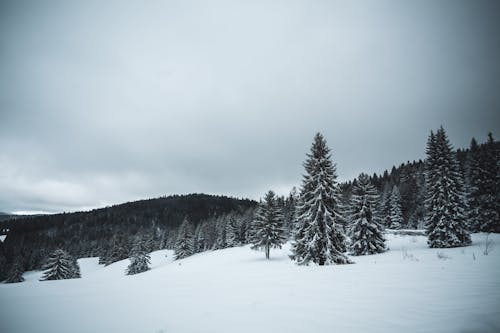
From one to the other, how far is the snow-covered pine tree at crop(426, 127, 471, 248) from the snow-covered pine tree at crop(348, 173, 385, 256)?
461 cm

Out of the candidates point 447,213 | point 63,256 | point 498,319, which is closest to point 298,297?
point 498,319

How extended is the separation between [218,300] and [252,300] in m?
1.28

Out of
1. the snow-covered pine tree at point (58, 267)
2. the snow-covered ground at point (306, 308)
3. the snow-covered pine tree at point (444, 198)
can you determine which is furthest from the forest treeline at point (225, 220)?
the snow-covered pine tree at point (58, 267)

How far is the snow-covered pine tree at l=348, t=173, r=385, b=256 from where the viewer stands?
76.9 ft

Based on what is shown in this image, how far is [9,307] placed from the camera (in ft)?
27.2

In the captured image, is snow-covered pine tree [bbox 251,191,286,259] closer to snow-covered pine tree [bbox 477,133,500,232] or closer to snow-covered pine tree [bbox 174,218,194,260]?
snow-covered pine tree [bbox 477,133,500,232]

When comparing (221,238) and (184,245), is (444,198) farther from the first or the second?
(184,245)

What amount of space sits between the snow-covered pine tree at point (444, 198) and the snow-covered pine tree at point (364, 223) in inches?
182

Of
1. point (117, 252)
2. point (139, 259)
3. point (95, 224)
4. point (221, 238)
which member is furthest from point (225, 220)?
point (95, 224)

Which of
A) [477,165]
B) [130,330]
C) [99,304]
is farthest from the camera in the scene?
[477,165]

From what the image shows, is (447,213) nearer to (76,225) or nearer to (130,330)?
(130,330)

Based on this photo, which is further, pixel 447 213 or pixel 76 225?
pixel 76 225

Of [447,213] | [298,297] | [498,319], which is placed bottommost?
[298,297]

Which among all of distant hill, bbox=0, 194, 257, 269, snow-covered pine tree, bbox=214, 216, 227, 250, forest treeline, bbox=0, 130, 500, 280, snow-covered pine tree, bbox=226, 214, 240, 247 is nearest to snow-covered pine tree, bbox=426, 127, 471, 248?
forest treeline, bbox=0, 130, 500, 280
